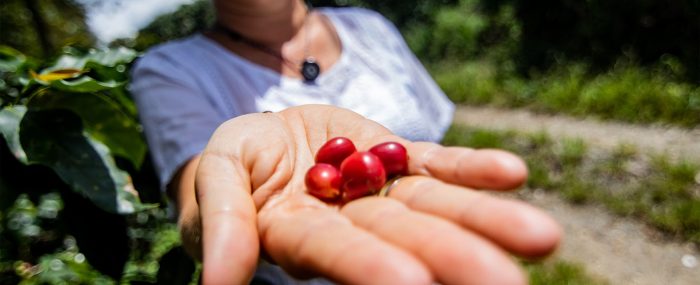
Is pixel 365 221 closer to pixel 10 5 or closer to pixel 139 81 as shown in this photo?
pixel 139 81

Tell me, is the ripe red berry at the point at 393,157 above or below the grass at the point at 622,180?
above

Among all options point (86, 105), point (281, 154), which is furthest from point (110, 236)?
point (281, 154)

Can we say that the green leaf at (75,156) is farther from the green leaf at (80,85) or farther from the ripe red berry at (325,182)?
the ripe red berry at (325,182)

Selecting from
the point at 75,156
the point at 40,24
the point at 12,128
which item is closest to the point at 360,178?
the point at 75,156

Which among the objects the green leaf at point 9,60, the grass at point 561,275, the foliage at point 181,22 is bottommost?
the foliage at point 181,22

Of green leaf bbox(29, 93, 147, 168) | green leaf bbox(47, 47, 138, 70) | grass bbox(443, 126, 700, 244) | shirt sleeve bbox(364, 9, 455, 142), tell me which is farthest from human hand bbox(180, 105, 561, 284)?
grass bbox(443, 126, 700, 244)

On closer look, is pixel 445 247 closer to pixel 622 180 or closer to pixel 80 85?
pixel 80 85

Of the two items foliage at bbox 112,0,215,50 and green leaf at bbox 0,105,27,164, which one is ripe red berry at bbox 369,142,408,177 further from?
foliage at bbox 112,0,215,50

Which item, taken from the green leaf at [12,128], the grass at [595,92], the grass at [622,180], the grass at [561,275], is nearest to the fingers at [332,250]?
the green leaf at [12,128]
